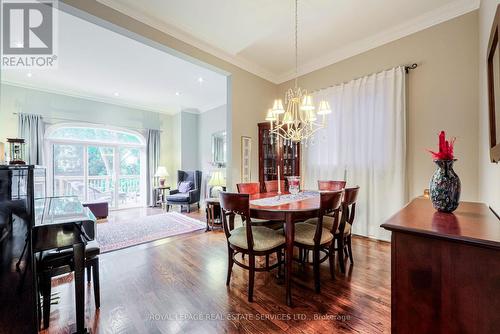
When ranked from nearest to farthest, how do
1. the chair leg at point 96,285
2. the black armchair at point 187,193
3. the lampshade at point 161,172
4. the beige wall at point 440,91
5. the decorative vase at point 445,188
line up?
the decorative vase at point 445,188 → the chair leg at point 96,285 → the beige wall at point 440,91 → the black armchair at point 187,193 → the lampshade at point 161,172

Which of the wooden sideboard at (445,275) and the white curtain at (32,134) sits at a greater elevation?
the white curtain at (32,134)

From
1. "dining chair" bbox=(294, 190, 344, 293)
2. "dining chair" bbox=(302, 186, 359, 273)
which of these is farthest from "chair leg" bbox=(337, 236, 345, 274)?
"dining chair" bbox=(294, 190, 344, 293)

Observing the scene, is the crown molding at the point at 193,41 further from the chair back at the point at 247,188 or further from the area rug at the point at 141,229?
the area rug at the point at 141,229

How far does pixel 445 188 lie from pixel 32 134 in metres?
6.71

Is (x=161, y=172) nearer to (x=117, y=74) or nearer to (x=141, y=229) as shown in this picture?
(x=141, y=229)

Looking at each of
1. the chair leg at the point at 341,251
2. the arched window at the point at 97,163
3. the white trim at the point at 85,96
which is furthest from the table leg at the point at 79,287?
the white trim at the point at 85,96

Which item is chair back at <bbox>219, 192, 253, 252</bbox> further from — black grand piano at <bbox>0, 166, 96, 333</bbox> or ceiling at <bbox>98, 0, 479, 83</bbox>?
ceiling at <bbox>98, 0, 479, 83</bbox>

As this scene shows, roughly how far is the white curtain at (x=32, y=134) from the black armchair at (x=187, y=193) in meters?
2.86

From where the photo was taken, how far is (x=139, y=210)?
5.90m

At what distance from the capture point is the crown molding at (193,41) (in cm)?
247

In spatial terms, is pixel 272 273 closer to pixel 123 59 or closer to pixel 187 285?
pixel 187 285

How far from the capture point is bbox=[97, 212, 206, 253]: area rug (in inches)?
130

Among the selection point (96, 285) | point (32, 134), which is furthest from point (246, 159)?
point (32, 134)

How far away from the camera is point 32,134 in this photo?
457cm
